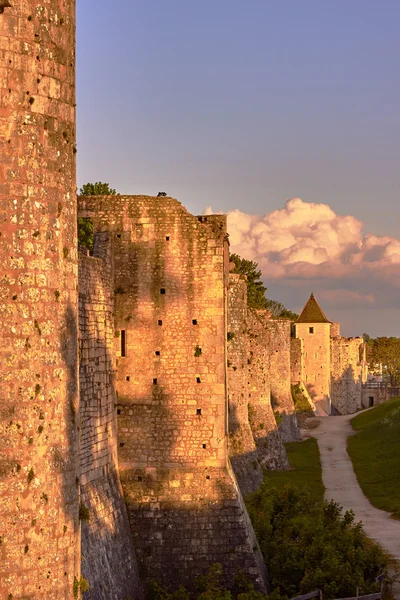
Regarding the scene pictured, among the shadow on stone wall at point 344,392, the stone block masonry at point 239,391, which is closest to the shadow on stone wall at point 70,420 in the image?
the stone block masonry at point 239,391

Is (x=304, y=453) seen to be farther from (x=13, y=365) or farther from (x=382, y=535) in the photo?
(x=13, y=365)

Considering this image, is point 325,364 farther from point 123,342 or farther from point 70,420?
point 70,420

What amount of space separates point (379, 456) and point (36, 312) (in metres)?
43.7

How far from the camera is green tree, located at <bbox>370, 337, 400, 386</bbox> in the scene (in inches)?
4555

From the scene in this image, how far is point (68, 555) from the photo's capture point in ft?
33.1

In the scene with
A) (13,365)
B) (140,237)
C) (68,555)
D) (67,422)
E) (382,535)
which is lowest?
(382,535)

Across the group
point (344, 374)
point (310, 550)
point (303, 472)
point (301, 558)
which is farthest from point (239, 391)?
point (344, 374)

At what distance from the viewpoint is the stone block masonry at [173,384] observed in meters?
19.9

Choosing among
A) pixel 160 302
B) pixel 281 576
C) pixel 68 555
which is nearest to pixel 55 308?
pixel 68 555

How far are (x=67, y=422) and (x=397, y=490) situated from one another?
1262 inches

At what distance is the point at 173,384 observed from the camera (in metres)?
20.3

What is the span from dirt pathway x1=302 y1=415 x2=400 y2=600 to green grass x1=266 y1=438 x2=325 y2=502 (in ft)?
1.27

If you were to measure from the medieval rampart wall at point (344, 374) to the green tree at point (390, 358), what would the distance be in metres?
20.8

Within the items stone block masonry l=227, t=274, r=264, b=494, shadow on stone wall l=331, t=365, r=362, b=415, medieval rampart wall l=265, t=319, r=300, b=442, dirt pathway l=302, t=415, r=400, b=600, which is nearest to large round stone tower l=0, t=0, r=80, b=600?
dirt pathway l=302, t=415, r=400, b=600
